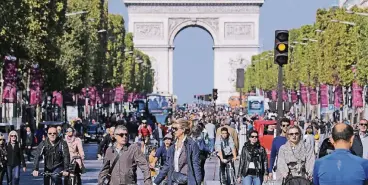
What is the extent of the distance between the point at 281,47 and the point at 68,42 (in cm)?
5113

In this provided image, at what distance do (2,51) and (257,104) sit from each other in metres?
60.8

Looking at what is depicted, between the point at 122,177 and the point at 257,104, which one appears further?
the point at 257,104

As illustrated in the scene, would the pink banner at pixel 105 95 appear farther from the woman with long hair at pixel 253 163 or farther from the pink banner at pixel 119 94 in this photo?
the woman with long hair at pixel 253 163

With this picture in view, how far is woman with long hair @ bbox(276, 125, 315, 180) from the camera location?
690 inches

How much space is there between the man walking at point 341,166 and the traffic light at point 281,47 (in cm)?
1180

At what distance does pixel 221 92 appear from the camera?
174 metres

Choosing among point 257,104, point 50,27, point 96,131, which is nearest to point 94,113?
point 257,104

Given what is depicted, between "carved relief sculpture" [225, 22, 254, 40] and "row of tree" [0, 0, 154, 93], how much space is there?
3491 centimetres

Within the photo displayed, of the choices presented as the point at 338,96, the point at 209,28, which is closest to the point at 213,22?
the point at 209,28

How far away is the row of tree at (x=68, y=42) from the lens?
151 feet

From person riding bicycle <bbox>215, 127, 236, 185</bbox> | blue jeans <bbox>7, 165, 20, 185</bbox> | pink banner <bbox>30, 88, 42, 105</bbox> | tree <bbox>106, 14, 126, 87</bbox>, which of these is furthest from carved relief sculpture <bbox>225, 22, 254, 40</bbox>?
blue jeans <bbox>7, 165, 20, 185</bbox>

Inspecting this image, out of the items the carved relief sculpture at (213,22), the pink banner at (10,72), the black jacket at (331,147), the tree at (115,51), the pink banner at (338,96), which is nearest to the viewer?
the black jacket at (331,147)

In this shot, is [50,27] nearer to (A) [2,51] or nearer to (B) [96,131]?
(A) [2,51]

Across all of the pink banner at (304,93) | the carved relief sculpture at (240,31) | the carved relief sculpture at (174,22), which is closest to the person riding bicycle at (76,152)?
the pink banner at (304,93)
